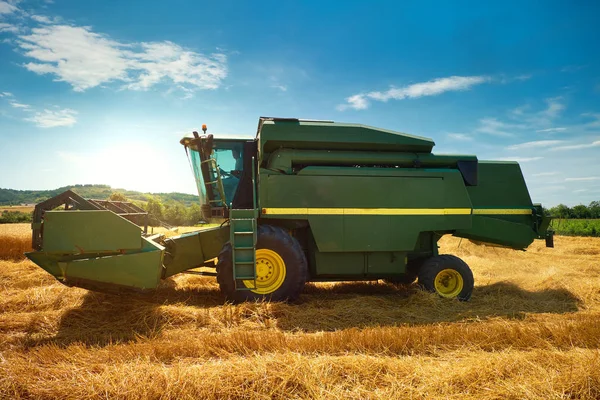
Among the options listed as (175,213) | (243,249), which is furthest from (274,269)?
(175,213)

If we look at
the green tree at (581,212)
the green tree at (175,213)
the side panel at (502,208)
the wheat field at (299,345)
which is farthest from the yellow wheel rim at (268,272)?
the green tree at (581,212)

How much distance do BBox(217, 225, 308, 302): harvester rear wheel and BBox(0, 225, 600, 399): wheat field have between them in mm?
337

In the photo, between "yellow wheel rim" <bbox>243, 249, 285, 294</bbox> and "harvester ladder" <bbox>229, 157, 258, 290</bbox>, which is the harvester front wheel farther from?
"harvester ladder" <bbox>229, 157, 258, 290</bbox>

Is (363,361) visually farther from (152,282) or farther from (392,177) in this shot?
(392,177)

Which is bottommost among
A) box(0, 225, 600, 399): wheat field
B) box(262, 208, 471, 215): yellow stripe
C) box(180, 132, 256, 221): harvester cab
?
box(0, 225, 600, 399): wheat field

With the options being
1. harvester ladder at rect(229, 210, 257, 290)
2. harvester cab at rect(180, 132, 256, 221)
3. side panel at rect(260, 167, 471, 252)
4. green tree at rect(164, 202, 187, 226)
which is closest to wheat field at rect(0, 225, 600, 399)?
harvester ladder at rect(229, 210, 257, 290)

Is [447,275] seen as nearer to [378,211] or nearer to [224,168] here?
[378,211]

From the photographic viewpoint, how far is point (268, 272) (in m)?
6.02

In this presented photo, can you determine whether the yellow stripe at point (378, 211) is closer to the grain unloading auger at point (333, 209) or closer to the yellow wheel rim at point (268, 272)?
the grain unloading auger at point (333, 209)

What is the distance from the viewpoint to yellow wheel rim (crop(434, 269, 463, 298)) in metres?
6.61

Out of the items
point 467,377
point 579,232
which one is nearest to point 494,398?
point 467,377

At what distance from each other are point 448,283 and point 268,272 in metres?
3.04

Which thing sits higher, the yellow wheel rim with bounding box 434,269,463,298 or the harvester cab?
the harvester cab

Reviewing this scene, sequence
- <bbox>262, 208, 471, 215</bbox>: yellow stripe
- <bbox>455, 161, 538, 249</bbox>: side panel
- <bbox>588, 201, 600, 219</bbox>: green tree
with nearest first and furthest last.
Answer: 1. <bbox>262, 208, 471, 215</bbox>: yellow stripe
2. <bbox>455, 161, 538, 249</bbox>: side panel
3. <bbox>588, 201, 600, 219</bbox>: green tree
